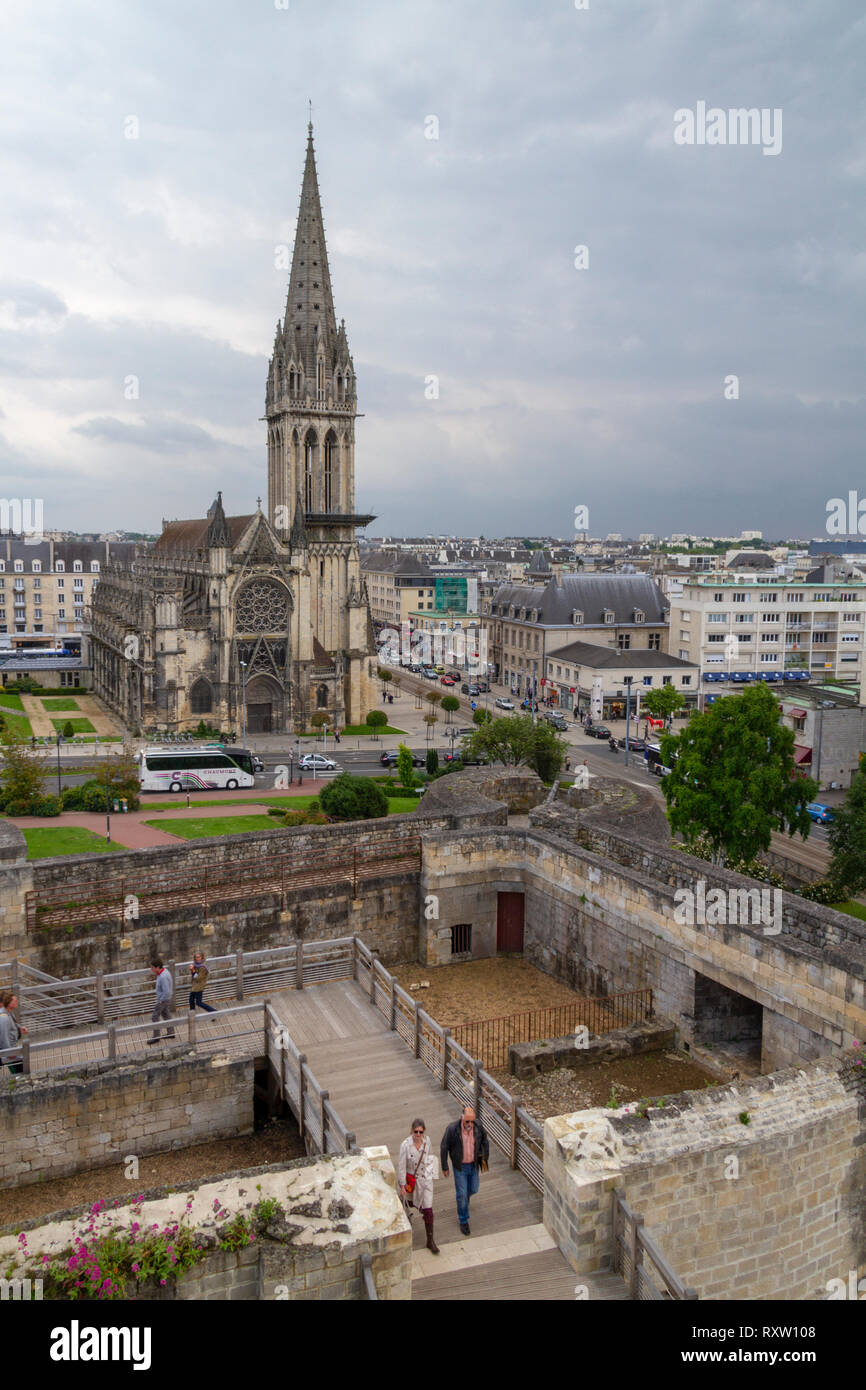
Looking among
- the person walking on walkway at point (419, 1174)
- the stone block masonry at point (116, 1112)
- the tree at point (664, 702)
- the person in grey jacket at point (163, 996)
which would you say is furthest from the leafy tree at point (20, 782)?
the tree at point (664, 702)

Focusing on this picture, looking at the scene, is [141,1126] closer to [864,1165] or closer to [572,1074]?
[572,1074]

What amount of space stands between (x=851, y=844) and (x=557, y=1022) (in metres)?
18.7

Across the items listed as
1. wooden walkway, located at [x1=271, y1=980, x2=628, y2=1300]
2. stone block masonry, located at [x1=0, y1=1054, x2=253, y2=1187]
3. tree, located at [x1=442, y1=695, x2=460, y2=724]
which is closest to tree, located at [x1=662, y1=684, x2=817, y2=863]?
wooden walkway, located at [x1=271, y1=980, x2=628, y2=1300]

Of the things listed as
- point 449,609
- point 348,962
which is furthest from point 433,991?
point 449,609

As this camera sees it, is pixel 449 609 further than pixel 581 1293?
Yes

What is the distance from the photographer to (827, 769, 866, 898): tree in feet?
103

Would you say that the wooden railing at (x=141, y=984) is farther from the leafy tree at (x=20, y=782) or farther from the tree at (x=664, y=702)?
the tree at (x=664, y=702)

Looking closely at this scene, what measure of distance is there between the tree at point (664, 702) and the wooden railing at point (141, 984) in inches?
2164

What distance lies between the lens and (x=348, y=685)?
7575 centimetres

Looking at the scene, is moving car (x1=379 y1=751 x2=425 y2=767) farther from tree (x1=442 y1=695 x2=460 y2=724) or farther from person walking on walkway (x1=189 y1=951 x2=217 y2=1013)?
person walking on walkway (x1=189 y1=951 x2=217 y2=1013)

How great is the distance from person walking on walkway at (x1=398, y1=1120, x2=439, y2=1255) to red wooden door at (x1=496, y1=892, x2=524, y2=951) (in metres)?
11.0

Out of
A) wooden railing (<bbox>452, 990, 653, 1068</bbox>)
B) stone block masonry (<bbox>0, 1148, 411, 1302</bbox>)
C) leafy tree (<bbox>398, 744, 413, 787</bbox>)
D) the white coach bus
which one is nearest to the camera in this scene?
stone block masonry (<bbox>0, 1148, 411, 1302</bbox>)
